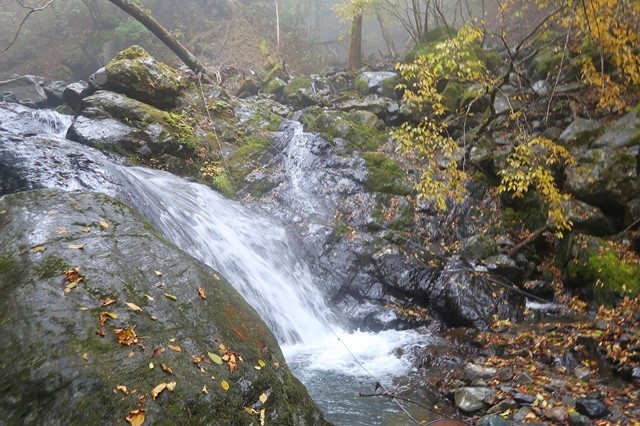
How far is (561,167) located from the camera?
28.0ft

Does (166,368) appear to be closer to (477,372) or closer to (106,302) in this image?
(106,302)

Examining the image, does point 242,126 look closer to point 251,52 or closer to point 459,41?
point 459,41

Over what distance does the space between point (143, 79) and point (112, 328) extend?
9130 mm

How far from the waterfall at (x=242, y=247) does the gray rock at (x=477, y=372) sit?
8.53 ft

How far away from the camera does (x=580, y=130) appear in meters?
8.55

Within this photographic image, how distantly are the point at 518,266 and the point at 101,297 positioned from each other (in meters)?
7.30

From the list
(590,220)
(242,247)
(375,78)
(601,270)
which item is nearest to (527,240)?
(590,220)

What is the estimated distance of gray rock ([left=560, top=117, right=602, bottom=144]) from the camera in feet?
27.7

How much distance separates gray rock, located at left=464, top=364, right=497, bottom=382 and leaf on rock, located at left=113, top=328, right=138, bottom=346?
4.03 meters

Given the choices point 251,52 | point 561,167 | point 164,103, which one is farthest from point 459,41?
point 251,52

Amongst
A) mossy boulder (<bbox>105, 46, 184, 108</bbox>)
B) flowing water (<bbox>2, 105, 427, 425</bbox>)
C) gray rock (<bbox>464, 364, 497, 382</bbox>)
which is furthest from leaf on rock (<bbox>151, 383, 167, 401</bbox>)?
mossy boulder (<bbox>105, 46, 184, 108</bbox>)

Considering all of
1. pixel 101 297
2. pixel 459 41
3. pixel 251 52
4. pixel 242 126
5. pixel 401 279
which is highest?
pixel 251 52

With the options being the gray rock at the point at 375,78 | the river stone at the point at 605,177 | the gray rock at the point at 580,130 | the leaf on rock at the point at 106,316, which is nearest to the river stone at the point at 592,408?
the leaf on rock at the point at 106,316

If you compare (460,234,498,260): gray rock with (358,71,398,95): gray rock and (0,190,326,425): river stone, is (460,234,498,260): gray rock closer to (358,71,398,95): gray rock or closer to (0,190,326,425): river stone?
(0,190,326,425): river stone
